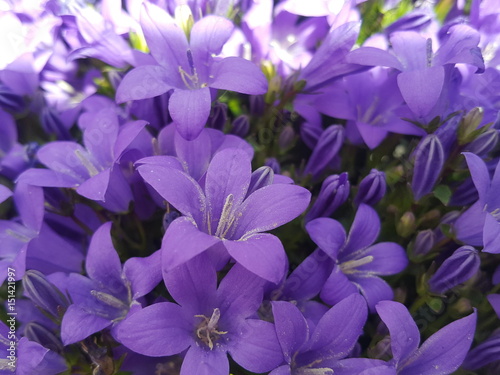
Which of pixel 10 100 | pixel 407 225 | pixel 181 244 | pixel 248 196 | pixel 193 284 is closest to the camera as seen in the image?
pixel 181 244

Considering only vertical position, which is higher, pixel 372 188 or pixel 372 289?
pixel 372 188

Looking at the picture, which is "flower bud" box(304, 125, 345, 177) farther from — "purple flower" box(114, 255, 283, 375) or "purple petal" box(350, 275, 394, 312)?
"purple flower" box(114, 255, 283, 375)

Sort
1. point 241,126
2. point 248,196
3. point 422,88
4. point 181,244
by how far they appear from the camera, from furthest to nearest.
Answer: point 241,126
point 422,88
point 248,196
point 181,244

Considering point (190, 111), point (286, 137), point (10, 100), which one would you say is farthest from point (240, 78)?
point (10, 100)

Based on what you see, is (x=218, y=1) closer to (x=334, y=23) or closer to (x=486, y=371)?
(x=334, y=23)

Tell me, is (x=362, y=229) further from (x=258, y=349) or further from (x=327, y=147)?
(x=258, y=349)

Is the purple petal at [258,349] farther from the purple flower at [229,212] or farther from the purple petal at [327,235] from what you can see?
the purple petal at [327,235]

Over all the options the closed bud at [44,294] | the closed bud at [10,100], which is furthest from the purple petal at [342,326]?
the closed bud at [10,100]
